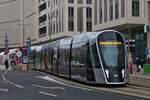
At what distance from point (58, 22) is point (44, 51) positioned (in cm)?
5908

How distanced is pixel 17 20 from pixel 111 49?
138 meters

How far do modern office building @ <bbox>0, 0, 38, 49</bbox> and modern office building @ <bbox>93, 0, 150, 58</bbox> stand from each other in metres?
59.1

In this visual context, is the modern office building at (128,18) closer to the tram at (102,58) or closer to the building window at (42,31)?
the tram at (102,58)

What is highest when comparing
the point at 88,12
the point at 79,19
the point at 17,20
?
the point at 17,20

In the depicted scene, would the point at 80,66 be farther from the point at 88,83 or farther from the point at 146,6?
the point at 146,6

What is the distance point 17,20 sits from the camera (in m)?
167

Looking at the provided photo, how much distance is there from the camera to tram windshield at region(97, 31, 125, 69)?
29781 millimetres

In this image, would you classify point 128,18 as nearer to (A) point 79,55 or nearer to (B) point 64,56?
(B) point 64,56

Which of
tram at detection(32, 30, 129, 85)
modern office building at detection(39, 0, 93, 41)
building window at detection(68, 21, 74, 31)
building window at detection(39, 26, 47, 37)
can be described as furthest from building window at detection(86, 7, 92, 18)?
tram at detection(32, 30, 129, 85)

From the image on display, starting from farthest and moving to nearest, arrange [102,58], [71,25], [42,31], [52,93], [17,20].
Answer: [17,20], [42,31], [71,25], [102,58], [52,93]

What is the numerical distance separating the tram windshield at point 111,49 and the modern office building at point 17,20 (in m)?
110

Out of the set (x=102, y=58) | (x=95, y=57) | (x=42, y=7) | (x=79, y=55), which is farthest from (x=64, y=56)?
(x=42, y=7)

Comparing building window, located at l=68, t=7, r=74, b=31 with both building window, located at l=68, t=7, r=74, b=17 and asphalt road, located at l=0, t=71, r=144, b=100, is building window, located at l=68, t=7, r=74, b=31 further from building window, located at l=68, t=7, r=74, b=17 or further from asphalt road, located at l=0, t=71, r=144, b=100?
asphalt road, located at l=0, t=71, r=144, b=100

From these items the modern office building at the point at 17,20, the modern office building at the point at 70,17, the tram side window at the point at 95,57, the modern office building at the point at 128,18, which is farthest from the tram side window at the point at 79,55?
the modern office building at the point at 17,20
